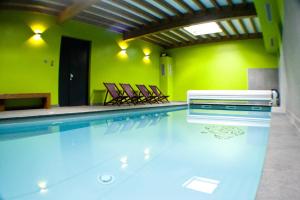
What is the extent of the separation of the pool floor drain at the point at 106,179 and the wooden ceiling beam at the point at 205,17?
6.27 meters

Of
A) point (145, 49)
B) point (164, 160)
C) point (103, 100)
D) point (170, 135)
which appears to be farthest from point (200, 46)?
point (164, 160)

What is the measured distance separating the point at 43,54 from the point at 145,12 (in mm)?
3444

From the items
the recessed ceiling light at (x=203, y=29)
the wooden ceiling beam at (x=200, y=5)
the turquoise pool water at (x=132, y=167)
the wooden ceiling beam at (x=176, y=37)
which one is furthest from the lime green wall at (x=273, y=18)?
the wooden ceiling beam at (x=176, y=37)

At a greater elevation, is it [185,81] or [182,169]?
[185,81]

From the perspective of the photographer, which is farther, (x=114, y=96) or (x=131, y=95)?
(x=131, y=95)

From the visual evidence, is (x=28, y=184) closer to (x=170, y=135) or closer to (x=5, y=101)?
(x=170, y=135)

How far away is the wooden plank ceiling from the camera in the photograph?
5.97 metres

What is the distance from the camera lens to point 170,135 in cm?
340

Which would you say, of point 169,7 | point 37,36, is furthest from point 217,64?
point 37,36

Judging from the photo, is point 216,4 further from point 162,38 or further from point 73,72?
point 73,72

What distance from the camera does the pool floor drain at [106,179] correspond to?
1.63 metres

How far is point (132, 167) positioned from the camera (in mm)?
1933

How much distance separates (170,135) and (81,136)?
141 centimetres

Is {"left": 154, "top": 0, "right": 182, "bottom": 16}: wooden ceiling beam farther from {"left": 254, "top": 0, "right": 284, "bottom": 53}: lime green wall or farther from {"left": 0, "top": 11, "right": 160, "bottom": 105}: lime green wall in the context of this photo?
{"left": 0, "top": 11, "right": 160, "bottom": 105}: lime green wall
